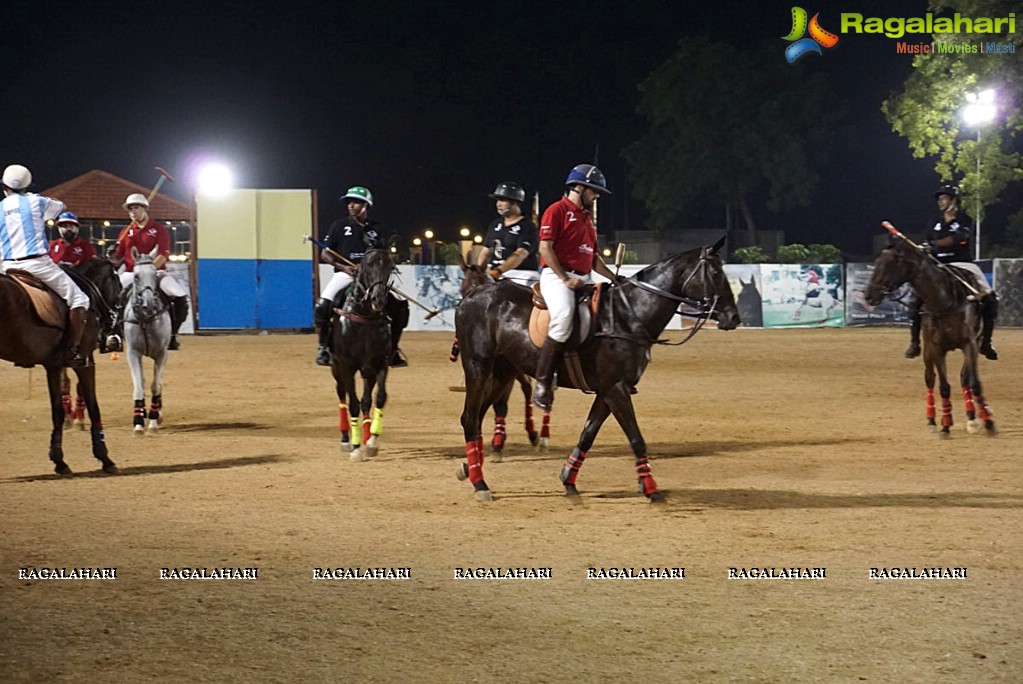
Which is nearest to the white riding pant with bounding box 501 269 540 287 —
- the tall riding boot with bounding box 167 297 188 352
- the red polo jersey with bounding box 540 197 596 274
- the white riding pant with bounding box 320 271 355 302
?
the white riding pant with bounding box 320 271 355 302

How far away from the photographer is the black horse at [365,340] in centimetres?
→ 1245

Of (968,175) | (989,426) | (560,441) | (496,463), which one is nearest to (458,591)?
(496,463)

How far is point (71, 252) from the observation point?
15.8 m

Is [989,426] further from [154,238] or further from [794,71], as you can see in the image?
[794,71]

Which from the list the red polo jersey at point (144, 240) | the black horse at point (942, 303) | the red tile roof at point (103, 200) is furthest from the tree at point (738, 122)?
the red polo jersey at point (144, 240)

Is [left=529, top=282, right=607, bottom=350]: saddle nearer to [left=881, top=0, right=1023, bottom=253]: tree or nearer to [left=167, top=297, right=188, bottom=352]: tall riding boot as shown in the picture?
[left=167, top=297, right=188, bottom=352]: tall riding boot

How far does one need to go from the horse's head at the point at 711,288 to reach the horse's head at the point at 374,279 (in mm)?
3573

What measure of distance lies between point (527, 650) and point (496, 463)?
6.39 m

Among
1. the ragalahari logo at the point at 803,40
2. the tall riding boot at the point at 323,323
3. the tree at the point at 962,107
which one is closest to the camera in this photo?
the tall riding boot at the point at 323,323

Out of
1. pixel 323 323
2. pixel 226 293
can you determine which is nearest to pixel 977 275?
pixel 323 323

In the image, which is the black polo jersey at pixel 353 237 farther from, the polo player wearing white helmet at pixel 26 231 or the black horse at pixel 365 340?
the polo player wearing white helmet at pixel 26 231

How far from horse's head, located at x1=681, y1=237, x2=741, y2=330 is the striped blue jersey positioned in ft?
19.9

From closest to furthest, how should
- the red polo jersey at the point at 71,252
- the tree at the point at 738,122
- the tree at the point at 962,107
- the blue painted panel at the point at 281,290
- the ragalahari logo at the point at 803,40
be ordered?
the red polo jersey at the point at 71,252 < the blue painted panel at the point at 281,290 < the tree at the point at 962,107 < the ragalahari logo at the point at 803,40 < the tree at the point at 738,122

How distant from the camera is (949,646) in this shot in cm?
596
